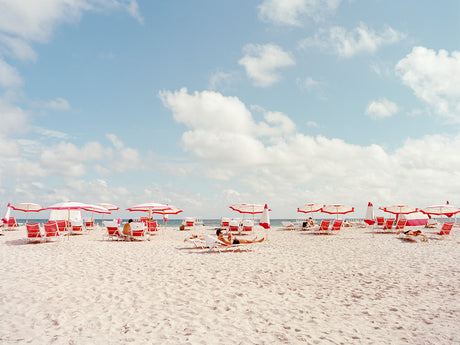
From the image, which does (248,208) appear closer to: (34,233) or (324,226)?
(324,226)

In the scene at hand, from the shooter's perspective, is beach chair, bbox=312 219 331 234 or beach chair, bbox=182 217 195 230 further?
beach chair, bbox=182 217 195 230

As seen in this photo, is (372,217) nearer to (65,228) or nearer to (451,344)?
(451,344)

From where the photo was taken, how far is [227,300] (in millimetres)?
5645

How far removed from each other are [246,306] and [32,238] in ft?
40.3

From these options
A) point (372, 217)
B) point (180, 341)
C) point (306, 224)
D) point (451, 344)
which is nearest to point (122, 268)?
point (180, 341)

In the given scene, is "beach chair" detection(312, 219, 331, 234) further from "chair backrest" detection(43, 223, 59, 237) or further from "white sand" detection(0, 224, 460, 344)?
"chair backrest" detection(43, 223, 59, 237)

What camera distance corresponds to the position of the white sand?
4258 mm

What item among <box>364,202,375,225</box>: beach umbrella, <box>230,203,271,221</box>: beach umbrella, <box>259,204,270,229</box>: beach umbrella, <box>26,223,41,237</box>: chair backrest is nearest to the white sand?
<box>26,223,41,237</box>: chair backrest

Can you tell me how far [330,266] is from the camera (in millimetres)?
→ 8648

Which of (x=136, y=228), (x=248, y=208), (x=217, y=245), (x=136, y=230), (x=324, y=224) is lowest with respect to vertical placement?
(x=217, y=245)

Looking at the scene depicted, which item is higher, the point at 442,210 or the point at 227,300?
the point at 442,210

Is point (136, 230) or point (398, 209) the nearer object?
point (136, 230)

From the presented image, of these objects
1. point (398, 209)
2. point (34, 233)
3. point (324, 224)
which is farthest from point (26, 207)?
point (398, 209)

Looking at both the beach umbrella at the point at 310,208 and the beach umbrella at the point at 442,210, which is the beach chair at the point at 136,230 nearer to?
the beach umbrella at the point at 310,208
